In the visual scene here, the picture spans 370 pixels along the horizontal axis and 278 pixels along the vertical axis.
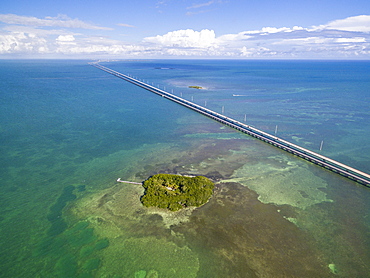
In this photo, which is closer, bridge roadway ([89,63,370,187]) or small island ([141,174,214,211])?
small island ([141,174,214,211])

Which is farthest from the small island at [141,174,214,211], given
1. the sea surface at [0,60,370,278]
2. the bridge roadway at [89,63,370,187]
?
the bridge roadway at [89,63,370,187]

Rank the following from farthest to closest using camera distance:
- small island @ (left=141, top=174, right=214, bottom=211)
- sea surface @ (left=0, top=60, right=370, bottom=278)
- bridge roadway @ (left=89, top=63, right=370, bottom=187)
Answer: bridge roadway @ (left=89, top=63, right=370, bottom=187)
small island @ (left=141, top=174, right=214, bottom=211)
sea surface @ (left=0, top=60, right=370, bottom=278)

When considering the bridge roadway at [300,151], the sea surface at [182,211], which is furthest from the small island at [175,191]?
the bridge roadway at [300,151]

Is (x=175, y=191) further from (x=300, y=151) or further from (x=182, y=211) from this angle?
(x=300, y=151)

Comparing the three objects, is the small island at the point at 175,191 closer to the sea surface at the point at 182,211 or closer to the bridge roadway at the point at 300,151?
the sea surface at the point at 182,211

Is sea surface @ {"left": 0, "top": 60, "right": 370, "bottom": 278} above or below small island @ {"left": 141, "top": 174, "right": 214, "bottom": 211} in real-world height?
Result: below

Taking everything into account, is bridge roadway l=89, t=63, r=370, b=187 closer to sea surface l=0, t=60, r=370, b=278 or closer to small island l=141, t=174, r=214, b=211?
sea surface l=0, t=60, r=370, b=278

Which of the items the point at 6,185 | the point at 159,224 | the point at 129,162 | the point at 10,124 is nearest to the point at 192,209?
the point at 159,224

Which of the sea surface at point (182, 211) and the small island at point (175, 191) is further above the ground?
the small island at point (175, 191)

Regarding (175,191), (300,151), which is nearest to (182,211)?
(175,191)
